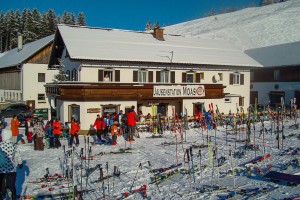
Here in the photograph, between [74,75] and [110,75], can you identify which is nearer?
[110,75]

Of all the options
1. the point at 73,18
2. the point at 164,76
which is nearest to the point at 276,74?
the point at 164,76

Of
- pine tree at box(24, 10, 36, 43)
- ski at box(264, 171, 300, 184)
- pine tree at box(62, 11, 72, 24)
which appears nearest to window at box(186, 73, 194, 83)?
ski at box(264, 171, 300, 184)

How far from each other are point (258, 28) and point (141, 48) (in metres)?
65.8

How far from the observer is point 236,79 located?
34656 mm

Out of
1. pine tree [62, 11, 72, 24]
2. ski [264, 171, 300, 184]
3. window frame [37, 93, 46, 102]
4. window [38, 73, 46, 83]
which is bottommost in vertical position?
ski [264, 171, 300, 184]

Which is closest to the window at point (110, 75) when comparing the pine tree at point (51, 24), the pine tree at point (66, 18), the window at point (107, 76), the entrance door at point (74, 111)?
the window at point (107, 76)

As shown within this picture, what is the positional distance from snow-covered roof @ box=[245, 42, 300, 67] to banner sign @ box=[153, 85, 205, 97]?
17886 millimetres

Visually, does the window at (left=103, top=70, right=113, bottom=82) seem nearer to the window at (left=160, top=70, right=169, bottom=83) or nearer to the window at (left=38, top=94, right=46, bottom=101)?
the window at (left=160, top=70, right=169, bottom=83)

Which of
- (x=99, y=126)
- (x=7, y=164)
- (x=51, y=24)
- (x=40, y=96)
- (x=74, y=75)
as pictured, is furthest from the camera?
(x=51, y=24)

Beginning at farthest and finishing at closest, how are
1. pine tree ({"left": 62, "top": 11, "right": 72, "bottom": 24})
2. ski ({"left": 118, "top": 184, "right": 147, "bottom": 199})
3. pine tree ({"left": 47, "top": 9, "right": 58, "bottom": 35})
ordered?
pine tree ({"left": 62, "top": 11, "right": 72, "bottom": 24}) → pine tree ({"left": 47, "top": 9, "right": 58, "bottom": 35}) → ski ({"left": 118, "top": 184, "right": 147, "bottom": 199})

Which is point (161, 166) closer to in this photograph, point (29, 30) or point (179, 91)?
point (179, 91)

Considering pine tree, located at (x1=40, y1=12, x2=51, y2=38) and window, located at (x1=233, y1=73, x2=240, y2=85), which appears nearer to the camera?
window, located at (x1=233, y1=73, x2=240, y2=85)

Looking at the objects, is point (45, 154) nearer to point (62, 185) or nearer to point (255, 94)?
point (62, 185)

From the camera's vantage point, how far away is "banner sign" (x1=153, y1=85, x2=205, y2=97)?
2658 centimetres
